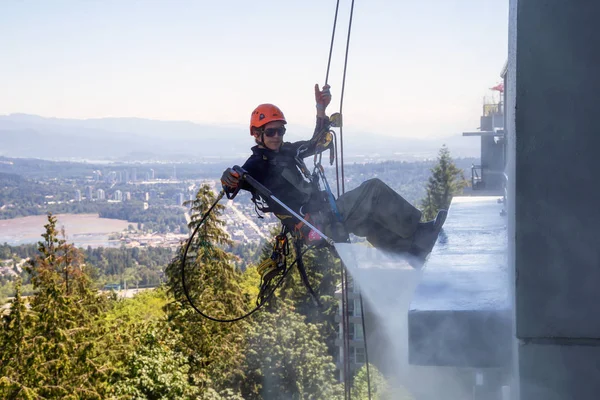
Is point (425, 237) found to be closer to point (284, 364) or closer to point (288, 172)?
point (288, 172)

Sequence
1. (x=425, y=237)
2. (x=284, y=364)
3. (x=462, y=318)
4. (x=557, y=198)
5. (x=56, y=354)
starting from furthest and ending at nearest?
(x=284, y=364), (x=56, y=354), (x=425, y=237), (x=462, y=318), (x=557, y=198)

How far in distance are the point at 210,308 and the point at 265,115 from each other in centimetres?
2448

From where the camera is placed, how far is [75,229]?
187000 mm

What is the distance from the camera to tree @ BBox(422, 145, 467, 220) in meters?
71.3

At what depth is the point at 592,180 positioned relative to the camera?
9.31 ft

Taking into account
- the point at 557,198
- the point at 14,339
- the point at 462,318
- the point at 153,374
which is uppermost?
the point at 557,198

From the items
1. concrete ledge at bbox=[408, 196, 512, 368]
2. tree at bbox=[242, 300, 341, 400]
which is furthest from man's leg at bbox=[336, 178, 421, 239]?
tree at bbox=[242, 300, 341, 400]

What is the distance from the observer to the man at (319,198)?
22.2 feet

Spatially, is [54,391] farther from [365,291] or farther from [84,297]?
[365,291]

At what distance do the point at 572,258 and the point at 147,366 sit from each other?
25.7 metres

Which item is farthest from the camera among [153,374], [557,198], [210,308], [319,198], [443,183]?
[443,183]

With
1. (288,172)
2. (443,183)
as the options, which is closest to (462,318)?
(288,172)

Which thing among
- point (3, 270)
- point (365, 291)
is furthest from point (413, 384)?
point (3, 270)

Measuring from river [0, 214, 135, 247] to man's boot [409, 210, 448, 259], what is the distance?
15868 cm
